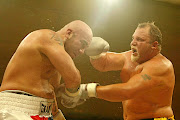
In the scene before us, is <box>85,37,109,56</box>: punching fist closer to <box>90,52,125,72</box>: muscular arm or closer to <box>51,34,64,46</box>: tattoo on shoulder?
<box>90,52,125,72</box>: muscular arm

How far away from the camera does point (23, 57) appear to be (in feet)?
4.56

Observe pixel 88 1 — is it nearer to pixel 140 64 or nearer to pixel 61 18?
pixel 61 18

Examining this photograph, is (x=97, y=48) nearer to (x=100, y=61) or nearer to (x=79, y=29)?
(x=100, y=61)

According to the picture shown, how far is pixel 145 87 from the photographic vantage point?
5.33 ft

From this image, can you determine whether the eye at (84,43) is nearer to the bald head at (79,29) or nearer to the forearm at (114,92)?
the bald head at (79,29)

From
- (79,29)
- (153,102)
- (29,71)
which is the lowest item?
(153,102)

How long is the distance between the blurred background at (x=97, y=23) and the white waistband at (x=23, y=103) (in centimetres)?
102

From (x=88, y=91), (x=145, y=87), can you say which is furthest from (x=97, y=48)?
(x=145, y=87)

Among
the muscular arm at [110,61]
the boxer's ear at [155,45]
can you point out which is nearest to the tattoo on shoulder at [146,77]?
the boxer's ear at [155,45]

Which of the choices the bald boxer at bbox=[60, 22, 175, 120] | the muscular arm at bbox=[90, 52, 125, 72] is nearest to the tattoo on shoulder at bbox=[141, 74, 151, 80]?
the bald boxer at bbox=[60, 22, 175, 120]

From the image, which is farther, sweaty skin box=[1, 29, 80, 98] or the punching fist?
the punching fist

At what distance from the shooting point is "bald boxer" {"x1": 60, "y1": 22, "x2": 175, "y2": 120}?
163 centimetres

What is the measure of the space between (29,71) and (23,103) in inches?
7.6

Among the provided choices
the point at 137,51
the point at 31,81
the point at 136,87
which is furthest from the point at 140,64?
the point at 31,81
